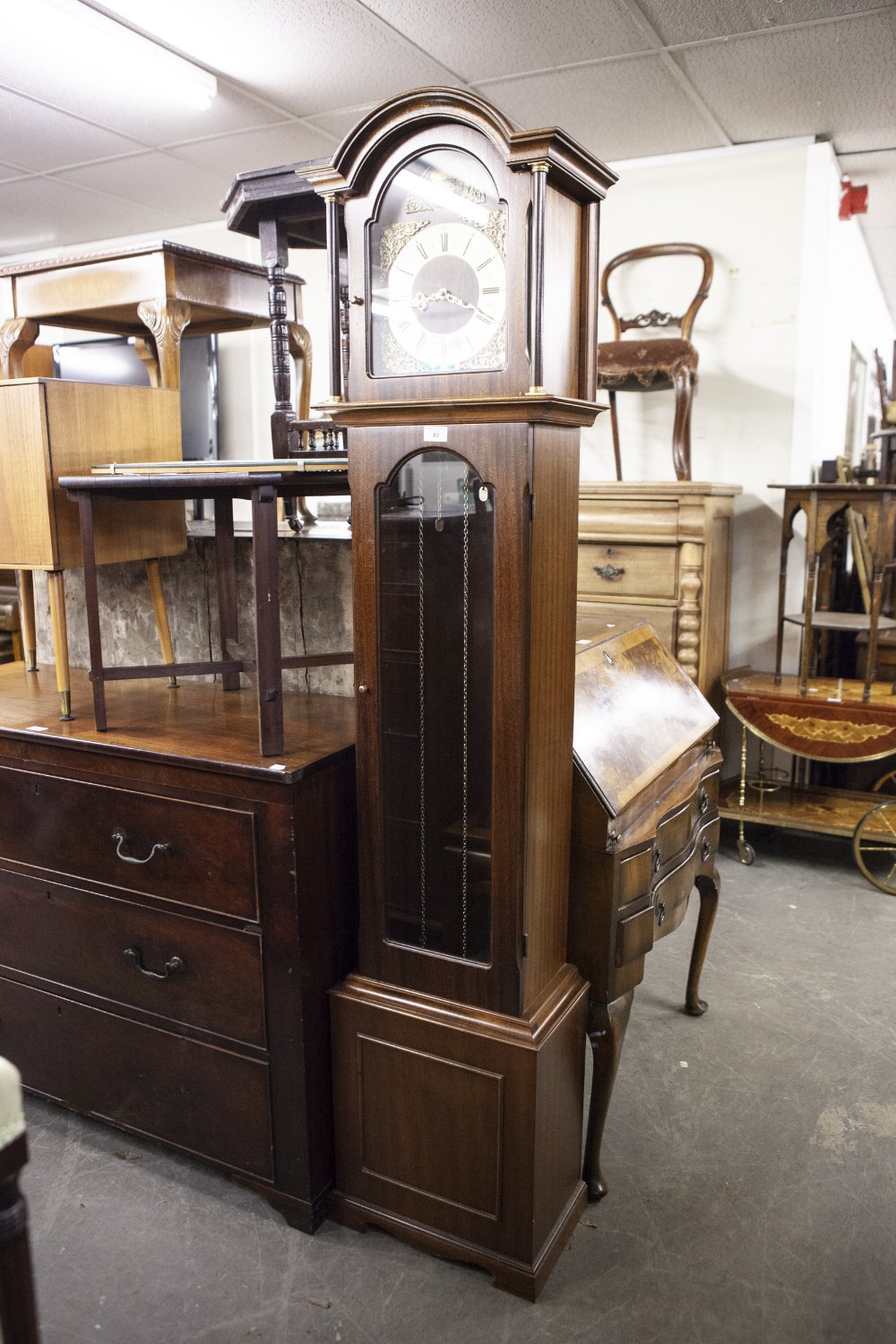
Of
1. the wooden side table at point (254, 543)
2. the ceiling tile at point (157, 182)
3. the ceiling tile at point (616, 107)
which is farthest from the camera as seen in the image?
the ceiling tile at point (157, 182)

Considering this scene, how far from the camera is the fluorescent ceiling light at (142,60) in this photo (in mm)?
3049

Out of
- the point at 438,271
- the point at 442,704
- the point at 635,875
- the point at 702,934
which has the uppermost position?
the point at 438,271

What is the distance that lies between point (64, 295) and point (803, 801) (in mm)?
3094

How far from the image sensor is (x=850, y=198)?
4.19m

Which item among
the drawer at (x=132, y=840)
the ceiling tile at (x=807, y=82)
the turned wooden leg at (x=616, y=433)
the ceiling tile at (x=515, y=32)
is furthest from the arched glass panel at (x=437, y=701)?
the turned wooden leg at (x=616, y=433)

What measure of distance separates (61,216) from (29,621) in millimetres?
3617

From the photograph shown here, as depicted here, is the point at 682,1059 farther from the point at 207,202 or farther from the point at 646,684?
the point at 207,202

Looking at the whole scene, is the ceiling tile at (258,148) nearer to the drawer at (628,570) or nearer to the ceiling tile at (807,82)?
the ceiling tile at (807,82)

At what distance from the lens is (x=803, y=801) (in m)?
3.83

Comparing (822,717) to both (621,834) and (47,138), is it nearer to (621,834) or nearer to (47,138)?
(621,834)

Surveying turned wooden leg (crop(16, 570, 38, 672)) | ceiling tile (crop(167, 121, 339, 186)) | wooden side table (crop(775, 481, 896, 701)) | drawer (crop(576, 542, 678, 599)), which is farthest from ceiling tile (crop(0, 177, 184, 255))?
wooden side table (crop(775, 481, 896, 701))

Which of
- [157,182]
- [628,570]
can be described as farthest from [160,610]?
[157,182]

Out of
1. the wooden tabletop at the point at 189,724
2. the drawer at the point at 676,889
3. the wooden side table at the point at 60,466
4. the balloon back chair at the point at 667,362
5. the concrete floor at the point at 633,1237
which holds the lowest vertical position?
the concrete floor at the point at 633,1237

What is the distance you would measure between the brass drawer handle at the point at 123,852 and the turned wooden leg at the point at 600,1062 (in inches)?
34.6
